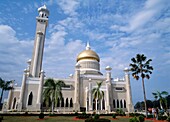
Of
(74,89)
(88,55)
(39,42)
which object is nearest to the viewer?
(74,89)

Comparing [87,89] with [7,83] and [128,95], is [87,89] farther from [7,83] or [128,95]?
[7,83]

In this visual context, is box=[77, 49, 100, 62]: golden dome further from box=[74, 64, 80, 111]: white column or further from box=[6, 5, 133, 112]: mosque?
box=[74, 64, 80, 111]: white column

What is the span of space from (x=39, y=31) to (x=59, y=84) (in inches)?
938

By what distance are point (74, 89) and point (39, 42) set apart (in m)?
19.3

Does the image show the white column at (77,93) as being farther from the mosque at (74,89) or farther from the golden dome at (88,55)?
the golden dome at (88,55)

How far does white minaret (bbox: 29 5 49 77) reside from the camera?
4387cm

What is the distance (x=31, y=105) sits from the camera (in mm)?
38156

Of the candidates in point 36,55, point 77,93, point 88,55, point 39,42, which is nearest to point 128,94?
point 77,93

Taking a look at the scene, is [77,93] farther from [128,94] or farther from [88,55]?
[128,94]

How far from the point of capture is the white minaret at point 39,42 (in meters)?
43.9

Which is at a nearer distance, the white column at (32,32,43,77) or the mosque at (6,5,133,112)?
the mosque at (6,5,133,112)

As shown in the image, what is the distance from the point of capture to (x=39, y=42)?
47.4 m

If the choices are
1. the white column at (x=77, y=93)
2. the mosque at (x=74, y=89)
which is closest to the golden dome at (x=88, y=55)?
the mosque at (x=74, y=89)

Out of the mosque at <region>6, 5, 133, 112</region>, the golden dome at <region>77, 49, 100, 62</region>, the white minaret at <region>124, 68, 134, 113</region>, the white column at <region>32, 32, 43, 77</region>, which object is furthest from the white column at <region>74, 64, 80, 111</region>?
the white minaret at <region>124, 68, 134, 113</region>
